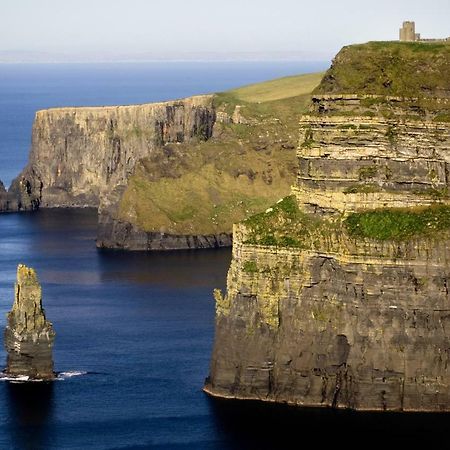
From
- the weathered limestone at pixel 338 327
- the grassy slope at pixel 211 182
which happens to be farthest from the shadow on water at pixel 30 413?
the grassy slope at pixel 211 182

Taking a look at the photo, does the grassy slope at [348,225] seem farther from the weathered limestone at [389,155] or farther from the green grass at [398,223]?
the weathered limestone at [389,155]

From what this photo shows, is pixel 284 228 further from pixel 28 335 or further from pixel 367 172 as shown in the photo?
pixel 28 335

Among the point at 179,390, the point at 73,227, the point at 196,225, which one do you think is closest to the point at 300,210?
the point at 179,390

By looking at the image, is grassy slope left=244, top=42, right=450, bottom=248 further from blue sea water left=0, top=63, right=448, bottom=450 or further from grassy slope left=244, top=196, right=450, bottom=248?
blue sea water left=0, top=63, right=448, bottom=450

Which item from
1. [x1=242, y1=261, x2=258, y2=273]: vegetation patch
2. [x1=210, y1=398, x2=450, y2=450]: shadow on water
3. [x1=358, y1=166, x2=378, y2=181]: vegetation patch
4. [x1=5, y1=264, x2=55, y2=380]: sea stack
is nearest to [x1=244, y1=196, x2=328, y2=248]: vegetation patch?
[x1=242, y1=261, x2=258, y2=273]: vegetation patch

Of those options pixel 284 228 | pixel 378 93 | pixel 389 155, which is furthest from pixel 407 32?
pixel 284 228

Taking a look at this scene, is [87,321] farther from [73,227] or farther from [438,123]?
[73,227]
